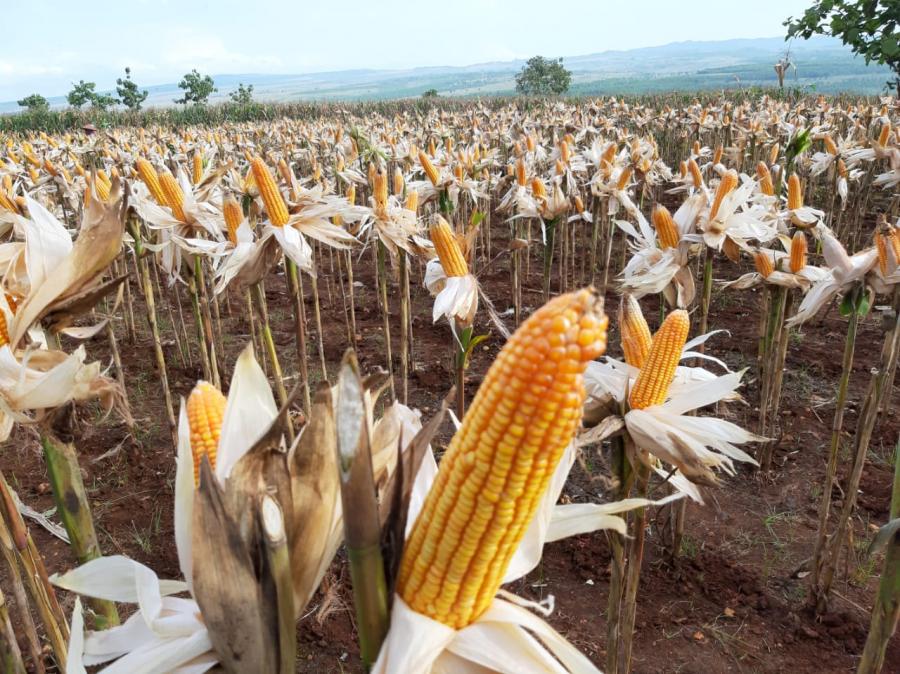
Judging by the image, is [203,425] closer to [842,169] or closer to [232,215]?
[232,215]

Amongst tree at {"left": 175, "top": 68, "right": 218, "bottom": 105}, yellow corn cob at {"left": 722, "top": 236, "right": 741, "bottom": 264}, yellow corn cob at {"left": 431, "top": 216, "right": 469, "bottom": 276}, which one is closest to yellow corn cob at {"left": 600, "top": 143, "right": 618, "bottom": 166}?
yellow corn cob at {"left": 722, "top": 236, "right": 741, "bottom": 264}

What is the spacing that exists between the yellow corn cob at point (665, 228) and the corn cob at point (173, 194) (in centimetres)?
319

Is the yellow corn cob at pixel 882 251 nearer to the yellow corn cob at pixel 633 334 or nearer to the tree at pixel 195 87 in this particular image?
the yellow corn cob at pixel 633 334

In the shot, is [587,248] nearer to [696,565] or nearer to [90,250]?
[696,565]

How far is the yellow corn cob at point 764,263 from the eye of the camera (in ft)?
13.0

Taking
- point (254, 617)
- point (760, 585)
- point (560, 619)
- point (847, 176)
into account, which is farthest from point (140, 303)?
point (847, 176)

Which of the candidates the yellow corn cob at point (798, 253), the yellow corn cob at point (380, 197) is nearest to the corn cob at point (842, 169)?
the yellow corn cob at point (798, 253)

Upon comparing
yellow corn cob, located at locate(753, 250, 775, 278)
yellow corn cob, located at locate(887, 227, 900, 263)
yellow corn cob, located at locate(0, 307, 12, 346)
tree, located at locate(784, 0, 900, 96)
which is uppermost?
tree, located at locate(784, 0, 900, 96)

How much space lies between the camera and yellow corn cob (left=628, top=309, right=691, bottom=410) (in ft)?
6.06

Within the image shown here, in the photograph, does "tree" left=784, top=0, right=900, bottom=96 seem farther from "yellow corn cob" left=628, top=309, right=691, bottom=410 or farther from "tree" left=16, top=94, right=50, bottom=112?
"tree" left=16, top=94, right=50, bottom=112

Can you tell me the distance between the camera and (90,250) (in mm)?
1668

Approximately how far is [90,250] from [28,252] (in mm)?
214

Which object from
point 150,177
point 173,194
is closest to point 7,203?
point 150,177

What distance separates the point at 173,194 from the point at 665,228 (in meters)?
3.32
